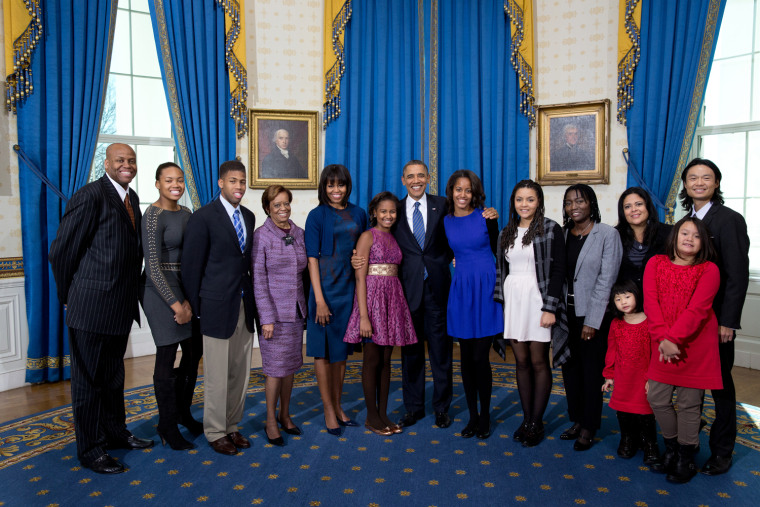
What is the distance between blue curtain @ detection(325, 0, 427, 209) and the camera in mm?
5715

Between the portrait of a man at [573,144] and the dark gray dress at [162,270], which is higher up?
the portrait of a man at [573,144]

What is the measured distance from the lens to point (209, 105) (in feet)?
17.4

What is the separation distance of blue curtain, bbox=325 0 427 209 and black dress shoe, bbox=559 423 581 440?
3.18 metres

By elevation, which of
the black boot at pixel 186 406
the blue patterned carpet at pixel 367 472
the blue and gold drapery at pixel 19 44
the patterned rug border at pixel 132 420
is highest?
the blue and gold drapery at pixel 19 44

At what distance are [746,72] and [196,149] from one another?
5048mm

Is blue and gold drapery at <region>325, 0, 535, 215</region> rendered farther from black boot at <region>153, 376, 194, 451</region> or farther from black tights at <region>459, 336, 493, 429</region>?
black boot at <region>153, 376, 194, 451</region>

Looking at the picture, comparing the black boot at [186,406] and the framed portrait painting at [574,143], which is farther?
the framed portrait painting at [574,143]

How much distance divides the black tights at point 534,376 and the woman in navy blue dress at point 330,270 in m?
0.99

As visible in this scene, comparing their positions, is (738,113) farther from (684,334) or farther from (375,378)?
(375,378)

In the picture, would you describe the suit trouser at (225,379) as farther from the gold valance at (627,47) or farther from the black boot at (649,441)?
the gold valance at (627,47)

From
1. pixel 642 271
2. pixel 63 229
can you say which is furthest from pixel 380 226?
pixel 63 229

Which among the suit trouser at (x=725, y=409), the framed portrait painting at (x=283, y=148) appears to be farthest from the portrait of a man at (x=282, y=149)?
the suit trouser at (x=725, y=409)

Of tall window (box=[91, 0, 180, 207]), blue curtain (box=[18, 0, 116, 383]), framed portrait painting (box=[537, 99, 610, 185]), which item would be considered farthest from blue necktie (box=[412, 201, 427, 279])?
tall window (box=[91, 0, 180, 207])

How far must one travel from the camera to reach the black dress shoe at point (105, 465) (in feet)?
9.08
